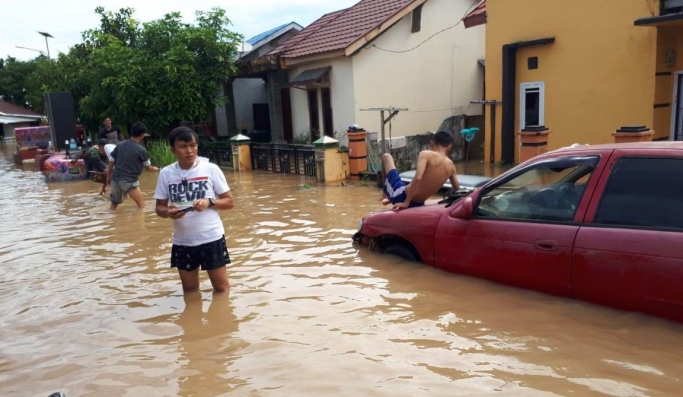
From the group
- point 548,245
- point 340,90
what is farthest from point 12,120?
point 548,245

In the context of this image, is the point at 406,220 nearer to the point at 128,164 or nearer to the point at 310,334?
the point at 310,334

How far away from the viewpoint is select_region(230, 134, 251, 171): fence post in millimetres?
16492

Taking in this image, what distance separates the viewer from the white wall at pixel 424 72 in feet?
53.5

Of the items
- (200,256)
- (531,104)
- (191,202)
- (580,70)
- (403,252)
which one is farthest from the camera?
(531,104)

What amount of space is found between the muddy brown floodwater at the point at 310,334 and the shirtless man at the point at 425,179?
74cm

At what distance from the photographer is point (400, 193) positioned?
21.0ft

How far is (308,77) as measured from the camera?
17.0m

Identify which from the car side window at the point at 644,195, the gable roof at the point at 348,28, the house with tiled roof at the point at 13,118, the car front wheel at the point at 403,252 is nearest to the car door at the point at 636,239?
the car side window at the point at 644,195

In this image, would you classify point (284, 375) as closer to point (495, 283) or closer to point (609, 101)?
point (495, 283)

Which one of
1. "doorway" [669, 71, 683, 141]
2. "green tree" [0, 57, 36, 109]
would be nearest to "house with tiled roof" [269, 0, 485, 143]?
"doorway" [669, 71, 683, 141]

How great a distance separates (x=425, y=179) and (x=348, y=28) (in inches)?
471

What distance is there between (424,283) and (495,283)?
2.23 feet

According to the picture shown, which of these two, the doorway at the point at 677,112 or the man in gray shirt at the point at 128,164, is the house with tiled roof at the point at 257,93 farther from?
the doorway at the point at 677,112

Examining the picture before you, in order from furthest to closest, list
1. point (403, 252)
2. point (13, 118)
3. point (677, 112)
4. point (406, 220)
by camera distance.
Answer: point (13, 118) → point (677, 112) → point (403, 252) → point (406, 220)
